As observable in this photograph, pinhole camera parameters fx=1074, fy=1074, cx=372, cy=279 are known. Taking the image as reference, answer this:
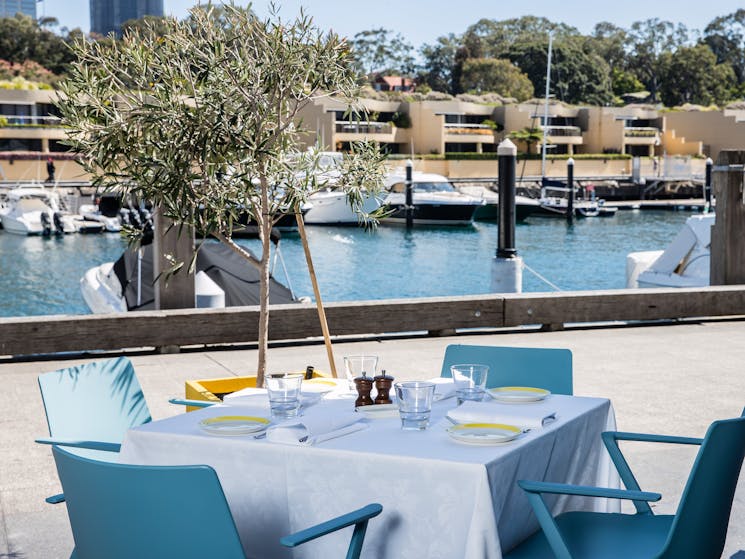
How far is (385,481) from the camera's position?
2910mm

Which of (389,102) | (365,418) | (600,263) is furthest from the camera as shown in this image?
(389,102)

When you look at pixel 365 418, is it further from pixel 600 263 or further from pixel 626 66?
pixel 626 66

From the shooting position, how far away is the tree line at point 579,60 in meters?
118

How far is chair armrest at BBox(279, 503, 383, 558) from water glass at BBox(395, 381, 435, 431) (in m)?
0.50

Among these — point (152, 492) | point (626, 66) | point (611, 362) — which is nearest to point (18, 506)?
point (152, 492)

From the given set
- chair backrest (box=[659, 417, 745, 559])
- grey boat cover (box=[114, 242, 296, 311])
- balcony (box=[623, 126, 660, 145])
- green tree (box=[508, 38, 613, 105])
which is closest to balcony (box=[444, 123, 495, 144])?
balcony (box=[623, 126, 660, 145])

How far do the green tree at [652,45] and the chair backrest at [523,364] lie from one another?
131 m

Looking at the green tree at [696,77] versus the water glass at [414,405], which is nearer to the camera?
the water glass at [414,405]

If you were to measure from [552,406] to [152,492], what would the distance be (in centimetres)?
153

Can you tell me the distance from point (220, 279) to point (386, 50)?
4669 inches

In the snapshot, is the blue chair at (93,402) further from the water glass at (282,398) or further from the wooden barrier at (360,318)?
the wooden barrier at (360,318)

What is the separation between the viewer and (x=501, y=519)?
2.92m

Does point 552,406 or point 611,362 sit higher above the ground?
point 552,406

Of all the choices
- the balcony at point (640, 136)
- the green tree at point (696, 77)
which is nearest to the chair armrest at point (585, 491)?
the balcony at point (640, 136)
